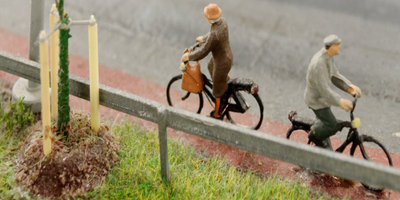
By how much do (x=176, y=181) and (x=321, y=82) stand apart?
1.87 m

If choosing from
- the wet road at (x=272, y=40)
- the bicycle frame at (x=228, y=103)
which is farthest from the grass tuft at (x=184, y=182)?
the wet road at (x=272, y=40)

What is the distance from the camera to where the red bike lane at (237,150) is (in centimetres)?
634

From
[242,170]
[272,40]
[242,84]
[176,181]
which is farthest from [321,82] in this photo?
[272,40]

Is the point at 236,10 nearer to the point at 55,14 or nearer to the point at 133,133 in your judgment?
the point at 133,133

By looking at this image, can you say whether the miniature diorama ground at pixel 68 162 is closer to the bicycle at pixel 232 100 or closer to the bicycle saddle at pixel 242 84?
the bicycle at pixel 232 100

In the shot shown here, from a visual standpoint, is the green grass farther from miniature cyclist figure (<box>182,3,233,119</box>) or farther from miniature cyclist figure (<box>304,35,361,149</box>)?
miniature cyclist figure (<box>182,3,233,119</box>)

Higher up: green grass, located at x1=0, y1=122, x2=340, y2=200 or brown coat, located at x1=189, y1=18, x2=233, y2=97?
brown coat, located at x1=189, y1=18, x2=233, y2=97

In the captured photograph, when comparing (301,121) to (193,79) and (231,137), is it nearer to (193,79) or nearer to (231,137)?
(231,137)

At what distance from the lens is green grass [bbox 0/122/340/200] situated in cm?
598

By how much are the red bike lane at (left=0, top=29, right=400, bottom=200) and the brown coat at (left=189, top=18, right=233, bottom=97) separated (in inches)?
28.3

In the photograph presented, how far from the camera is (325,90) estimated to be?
580cm

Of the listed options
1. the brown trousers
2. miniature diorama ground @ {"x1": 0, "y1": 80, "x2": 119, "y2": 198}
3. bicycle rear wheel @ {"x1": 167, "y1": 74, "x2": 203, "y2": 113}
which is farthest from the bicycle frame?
miniature diorama ground @ {"x1": 0, "y1": 80, "x2": 119, "y2": 198}

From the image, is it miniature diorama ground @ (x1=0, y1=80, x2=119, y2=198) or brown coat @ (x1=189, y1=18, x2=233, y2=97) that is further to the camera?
brown coat @ (x1=189, y1=18, x2=233, y2=97)

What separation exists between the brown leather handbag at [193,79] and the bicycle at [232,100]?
0.15ft
